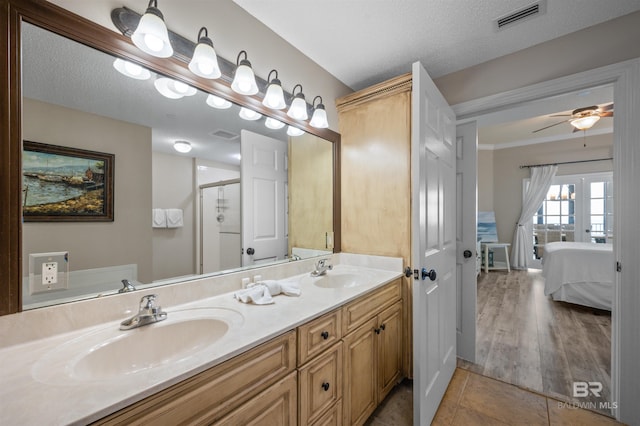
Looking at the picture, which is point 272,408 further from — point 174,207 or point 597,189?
point 597,189

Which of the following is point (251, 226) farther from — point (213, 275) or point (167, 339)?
point (167, 339)

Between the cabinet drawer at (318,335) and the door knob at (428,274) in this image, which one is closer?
the cabinet drawer at (318,335)

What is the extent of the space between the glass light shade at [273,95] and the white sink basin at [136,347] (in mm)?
1206

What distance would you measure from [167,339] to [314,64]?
202cm

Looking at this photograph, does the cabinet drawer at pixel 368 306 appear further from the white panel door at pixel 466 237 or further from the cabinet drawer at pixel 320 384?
the white panel door at pixel 466 237

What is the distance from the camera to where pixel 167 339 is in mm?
1025

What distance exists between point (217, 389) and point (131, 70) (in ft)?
Result: 4.28

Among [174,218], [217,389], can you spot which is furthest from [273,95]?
[217,389]

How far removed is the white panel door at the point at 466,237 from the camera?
2.22 metres

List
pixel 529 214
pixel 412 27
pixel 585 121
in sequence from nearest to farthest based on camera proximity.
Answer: pixel 412 27 < pixel 585 121 < pixel 529 214

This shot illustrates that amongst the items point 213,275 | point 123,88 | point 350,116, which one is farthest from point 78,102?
point 350,116

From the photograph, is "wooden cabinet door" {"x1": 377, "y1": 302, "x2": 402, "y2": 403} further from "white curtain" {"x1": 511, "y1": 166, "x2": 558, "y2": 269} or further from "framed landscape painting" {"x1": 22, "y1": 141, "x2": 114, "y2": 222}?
"white curtain" {"x1": 511, "y1": 166, "x2": 558, "y2": 269}

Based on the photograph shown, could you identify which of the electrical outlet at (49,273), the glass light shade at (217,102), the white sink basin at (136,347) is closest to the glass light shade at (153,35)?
the glass light shade at (217,102)

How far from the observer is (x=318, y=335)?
1.17 meters
